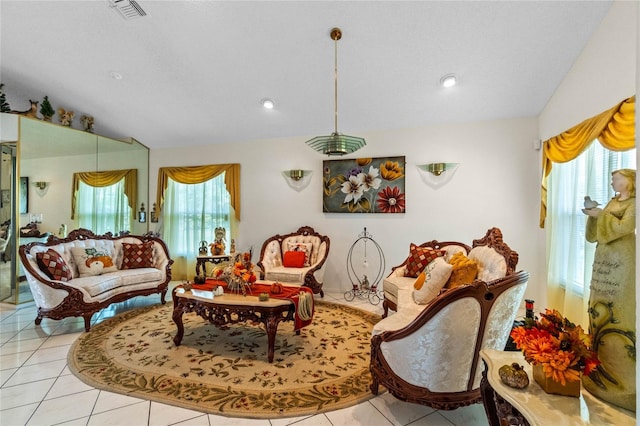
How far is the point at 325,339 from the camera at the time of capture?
9.89 feet

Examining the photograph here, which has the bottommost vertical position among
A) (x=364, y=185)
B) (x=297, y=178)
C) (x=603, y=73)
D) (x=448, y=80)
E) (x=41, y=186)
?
(x=41, y=186)

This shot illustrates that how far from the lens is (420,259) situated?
143 inches

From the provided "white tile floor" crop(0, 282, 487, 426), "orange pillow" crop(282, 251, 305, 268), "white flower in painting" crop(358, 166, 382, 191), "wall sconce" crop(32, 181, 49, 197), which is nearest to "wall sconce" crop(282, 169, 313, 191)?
"white flower in painting" crop(358, 166, 382, 191)

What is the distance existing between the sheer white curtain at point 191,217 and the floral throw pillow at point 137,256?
1.25m

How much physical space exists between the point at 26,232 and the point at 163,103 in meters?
2.72

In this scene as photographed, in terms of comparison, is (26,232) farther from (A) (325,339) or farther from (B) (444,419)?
(B) (444,419)

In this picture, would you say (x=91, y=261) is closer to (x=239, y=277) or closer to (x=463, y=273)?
(x=239, y=277)

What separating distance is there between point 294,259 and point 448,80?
3.13m

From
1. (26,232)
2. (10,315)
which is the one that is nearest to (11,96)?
(26,232)

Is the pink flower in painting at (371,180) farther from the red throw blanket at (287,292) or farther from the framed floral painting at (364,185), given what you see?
the red throw blanket at (287,292)

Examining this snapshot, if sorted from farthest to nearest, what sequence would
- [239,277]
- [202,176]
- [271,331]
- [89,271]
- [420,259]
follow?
[202,176], [89,271], [420,259], [239,277], [271,331]

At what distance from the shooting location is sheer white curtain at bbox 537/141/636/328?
2553 mm

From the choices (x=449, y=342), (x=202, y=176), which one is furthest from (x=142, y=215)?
(x=449, y=342)

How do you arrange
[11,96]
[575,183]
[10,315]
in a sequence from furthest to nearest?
[11,96] < [10,315] < [575,183]
